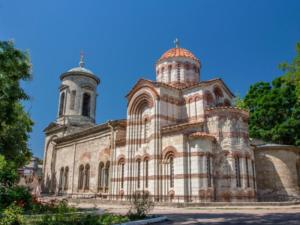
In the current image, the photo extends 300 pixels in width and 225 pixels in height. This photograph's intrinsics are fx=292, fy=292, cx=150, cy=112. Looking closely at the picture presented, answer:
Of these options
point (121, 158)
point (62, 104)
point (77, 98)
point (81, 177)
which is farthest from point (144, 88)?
point (62, 104)

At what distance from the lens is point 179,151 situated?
19.8 metres

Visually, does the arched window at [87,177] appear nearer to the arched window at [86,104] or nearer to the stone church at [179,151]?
the stone church at [179,151]

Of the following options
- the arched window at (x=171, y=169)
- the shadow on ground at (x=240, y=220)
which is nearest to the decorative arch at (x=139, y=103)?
the arched window at (x=171, y=169)

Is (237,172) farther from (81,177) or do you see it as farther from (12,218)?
(81,177)

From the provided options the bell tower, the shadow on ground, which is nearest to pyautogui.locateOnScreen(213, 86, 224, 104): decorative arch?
the shadow on ground

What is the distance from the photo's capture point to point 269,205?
50.6 ft

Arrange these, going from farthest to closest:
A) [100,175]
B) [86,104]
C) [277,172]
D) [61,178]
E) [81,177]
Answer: [86,104], [61,178], [81,177], [100,175], [277,172]

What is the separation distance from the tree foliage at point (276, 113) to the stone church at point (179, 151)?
5.46 meters

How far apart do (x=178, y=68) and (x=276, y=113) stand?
1186cm

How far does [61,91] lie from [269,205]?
2782cm

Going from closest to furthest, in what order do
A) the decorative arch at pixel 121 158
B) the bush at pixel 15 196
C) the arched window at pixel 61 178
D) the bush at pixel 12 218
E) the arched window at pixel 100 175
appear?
the bush at pixel 12 218 < the bush at pixel 15 196 < the decorative arch at pixel 121 158 < the arched window at pixel 100 175 < the arched window at pixel 61 178

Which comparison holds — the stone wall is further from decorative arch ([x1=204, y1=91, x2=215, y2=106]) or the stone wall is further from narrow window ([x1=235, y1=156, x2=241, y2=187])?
decorative arch ([x1=204, y1=91, x2=215, y2=106])

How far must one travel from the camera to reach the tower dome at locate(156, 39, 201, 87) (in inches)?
1022

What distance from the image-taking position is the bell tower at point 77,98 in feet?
112
